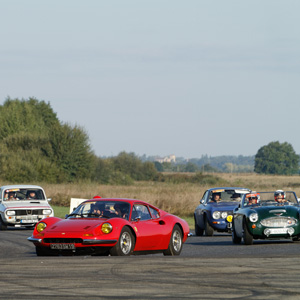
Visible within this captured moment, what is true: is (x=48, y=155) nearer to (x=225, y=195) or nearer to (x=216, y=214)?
(x=225, y=195)

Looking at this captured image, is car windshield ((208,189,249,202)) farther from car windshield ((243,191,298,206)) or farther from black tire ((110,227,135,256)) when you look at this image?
black tire ((110,227,135,256))

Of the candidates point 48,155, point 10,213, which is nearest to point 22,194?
point 10,213

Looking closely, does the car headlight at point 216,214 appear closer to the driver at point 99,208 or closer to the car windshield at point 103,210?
the car windshield at point 103,210

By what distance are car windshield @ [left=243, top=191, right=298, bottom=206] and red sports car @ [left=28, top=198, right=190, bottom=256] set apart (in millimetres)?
4231

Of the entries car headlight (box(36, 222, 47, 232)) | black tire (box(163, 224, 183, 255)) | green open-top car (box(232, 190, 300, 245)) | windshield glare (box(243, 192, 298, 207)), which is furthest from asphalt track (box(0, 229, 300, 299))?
windshield glare (box(243, 192, 298, 207))

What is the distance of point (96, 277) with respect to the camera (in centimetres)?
1040

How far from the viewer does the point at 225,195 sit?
25.3 m

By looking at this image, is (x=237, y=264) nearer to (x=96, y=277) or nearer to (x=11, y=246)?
(x=96, y=277)

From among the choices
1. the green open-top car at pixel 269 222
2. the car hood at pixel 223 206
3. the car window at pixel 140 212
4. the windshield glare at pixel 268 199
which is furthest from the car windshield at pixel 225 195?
the car window at pixel 140 212

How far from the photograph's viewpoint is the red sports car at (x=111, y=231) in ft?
46.2

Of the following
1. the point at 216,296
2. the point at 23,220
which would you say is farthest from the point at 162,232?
the point at 23,220

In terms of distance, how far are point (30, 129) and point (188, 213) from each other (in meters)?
70.0

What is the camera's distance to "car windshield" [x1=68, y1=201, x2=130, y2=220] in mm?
15123

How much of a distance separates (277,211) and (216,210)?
16.2 ft
